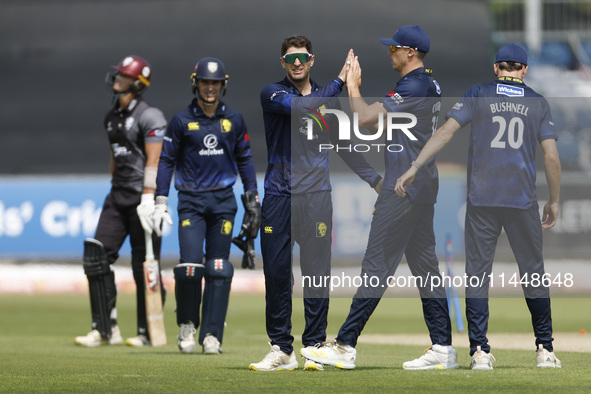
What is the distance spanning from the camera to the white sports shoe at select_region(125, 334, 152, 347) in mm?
9711

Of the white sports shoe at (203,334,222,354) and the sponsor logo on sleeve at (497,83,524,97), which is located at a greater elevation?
the sponsor logo on sleeve at (497,83,524,97)

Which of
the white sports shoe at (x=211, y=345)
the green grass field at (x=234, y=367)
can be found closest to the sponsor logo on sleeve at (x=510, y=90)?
the green grass field at (x=234, y=367)

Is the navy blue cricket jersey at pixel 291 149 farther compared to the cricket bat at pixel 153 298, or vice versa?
the cricket bat at pixel 153 298

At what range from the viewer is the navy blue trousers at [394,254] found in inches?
272

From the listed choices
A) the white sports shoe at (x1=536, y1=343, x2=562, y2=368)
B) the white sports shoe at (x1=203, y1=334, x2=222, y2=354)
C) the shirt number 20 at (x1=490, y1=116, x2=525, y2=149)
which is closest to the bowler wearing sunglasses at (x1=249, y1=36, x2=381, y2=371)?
the shirt number 20 at (x1=490, y1=116, x2=525, y2=149)

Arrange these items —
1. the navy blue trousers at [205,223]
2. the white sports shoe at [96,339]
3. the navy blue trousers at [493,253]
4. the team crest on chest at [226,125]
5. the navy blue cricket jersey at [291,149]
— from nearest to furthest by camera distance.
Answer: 1. the navy blue cricket jersey at [291,149]
2. the navy blue trousers at [493,253]
3. the navy blue trousers at [205,223]
4. the team crest on chest at [226,125]
5. the white sports shoe at [96,339]

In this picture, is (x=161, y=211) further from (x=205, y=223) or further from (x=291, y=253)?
(x=291, y=253)

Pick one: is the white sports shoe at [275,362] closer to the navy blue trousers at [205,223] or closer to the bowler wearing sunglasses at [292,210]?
the bowler wearing sunglasses at [292,210]

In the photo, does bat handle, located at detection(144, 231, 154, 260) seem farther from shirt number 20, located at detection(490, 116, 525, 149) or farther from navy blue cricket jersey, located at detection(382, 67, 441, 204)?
shirt number 20, located at detection(490, 116, 525, 149)

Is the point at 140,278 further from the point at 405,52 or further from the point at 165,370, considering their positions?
the point at 405,52

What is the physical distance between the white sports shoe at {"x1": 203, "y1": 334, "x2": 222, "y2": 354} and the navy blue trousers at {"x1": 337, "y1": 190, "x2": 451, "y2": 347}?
2029mm

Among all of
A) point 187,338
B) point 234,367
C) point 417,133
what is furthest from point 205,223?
point 417,133

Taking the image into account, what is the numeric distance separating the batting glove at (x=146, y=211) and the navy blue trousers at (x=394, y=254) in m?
3.14

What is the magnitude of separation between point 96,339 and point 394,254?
3763mm
